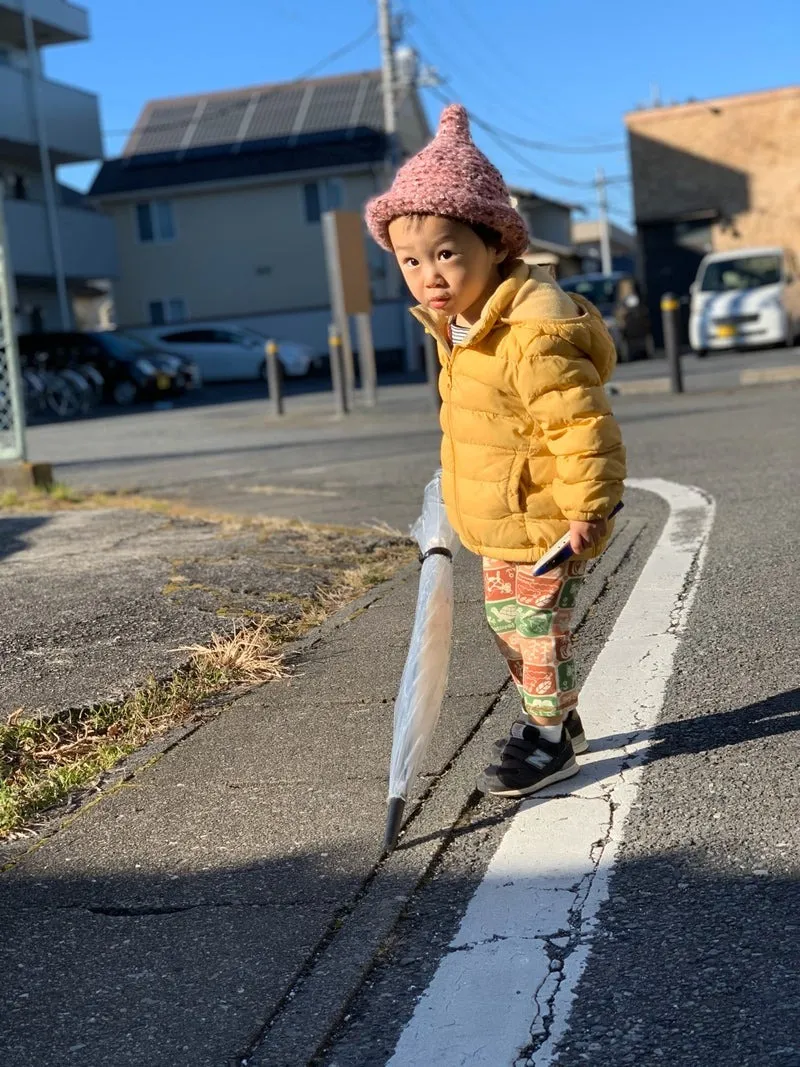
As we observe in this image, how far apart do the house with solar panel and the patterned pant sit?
3401cm

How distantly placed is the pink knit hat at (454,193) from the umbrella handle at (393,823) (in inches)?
49.9

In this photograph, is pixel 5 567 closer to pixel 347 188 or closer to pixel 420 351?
pixel 420 351

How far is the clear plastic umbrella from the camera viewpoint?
116 inches

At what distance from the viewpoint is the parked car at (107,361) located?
89.9ft

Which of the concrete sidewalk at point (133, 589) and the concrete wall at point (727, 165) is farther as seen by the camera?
the concrete wall at point (727, 165)

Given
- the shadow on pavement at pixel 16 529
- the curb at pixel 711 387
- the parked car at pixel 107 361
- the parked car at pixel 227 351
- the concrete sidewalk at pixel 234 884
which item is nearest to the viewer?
the concrete sidewalk at pixel 234 884

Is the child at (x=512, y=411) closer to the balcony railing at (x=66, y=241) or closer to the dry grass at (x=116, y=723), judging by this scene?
the dry grass at (x=116, y=723)

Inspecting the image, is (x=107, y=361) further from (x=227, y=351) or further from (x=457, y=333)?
(x=457, y=333)

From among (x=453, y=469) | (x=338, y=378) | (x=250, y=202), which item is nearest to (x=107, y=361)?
(x=338, y=378)

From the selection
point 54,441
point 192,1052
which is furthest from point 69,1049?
point 54,441

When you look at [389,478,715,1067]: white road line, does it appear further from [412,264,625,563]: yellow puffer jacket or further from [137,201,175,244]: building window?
[137,201,175,244]: building window

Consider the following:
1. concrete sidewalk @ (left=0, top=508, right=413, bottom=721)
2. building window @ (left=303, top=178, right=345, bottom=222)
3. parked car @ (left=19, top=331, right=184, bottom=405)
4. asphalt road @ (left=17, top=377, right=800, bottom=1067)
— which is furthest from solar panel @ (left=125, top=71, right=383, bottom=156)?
asphalt road @ (left=17, top=377, right=800, bottom=1067)

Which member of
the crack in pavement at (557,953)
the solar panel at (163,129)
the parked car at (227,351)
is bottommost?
the crack in pavement at (557,953)

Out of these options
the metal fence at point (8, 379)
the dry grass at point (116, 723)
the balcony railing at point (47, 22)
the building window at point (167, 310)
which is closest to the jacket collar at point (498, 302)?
the dry grass at point (116, 723)
